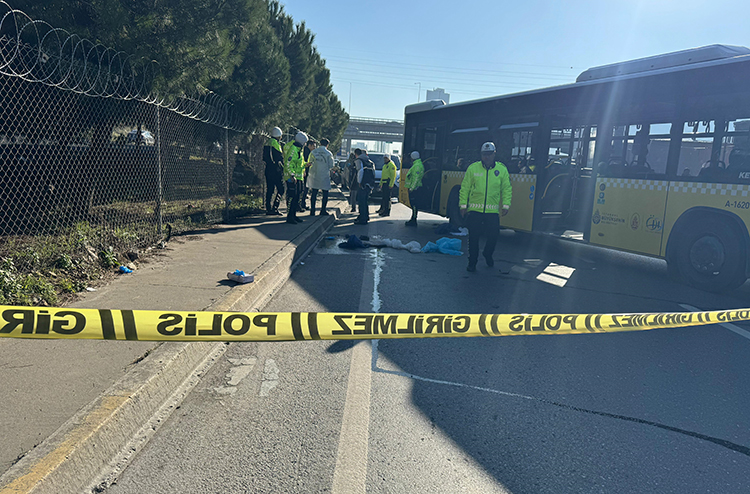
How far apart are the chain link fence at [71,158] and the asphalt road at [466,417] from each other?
2556 millimetres

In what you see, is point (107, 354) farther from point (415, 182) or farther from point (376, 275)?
point (415, 182)

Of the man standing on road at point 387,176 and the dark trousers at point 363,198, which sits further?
the man standing on road at point 387,176

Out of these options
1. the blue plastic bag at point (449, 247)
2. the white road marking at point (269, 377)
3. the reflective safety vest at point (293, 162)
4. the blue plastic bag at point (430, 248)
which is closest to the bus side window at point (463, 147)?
the blue plastic bag at point (449, 247)

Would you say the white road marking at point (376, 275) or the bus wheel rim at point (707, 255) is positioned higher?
the bus wheel rim at point (707, 255)

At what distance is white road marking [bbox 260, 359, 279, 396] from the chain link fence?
2.34 m

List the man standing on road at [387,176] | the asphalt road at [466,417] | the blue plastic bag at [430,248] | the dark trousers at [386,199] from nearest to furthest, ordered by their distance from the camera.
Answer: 1. the asphalt road at [466,417]
2. the blue plastic bag at [430,248]
3. the man standing on road at [387,176]
4. the dark trousers at [386,199]

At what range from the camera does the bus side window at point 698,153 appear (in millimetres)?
7473

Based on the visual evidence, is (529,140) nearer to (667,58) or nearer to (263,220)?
(667,58)

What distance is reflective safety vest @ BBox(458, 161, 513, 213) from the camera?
820cm

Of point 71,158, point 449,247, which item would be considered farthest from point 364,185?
point 71,158

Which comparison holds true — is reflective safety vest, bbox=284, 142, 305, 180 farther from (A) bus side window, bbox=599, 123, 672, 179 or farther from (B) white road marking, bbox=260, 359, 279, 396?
(B) white road marking, bbox=260, 359, 279, 396

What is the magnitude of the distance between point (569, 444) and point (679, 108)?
657 cm

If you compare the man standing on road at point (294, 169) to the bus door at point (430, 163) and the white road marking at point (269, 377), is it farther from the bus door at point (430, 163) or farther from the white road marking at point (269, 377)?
the white road marking at point (269, 377)

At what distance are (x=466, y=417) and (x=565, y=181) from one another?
843 centimetres
